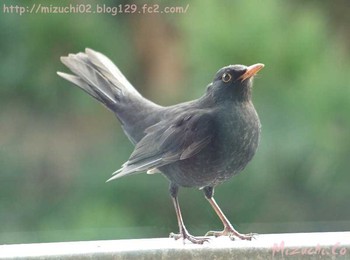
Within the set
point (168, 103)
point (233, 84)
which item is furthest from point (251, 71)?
point (168, 103)

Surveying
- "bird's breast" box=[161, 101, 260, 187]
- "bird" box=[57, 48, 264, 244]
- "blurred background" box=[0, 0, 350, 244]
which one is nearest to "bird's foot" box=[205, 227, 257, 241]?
"bird" box=[57, 48, 264, 244]

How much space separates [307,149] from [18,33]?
747 millimetres

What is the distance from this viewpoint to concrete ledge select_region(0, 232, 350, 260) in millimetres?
1523

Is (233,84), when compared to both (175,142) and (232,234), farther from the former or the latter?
(232,234)

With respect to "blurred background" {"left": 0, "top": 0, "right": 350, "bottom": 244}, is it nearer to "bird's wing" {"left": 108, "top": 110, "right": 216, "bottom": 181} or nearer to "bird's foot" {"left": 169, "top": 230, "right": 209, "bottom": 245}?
"bird's foot" {"left": 169, "top": 230, "right": 209, "bottom": 245}

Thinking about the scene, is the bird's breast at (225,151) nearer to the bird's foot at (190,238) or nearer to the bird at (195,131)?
the bird at (195,131)

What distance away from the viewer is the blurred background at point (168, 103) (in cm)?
205

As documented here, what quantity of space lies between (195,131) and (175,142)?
0.05 m

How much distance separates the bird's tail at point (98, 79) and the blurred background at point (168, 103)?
300 mm

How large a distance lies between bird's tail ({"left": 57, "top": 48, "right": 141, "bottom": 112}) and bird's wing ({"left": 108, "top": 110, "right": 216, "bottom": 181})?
138 millimetres

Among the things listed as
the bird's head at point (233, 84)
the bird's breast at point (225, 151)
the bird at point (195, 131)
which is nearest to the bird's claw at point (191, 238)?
the bird at point (195, 131)

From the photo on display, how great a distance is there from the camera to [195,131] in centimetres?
158

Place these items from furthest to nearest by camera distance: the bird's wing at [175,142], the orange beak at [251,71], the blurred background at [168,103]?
the blurred background at [168,103] < the bird's wing at [175,142] < the orange beak at [251,71]

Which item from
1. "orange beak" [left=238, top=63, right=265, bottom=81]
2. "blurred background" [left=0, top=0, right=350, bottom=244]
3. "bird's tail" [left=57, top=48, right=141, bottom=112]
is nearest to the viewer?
"orange beak" [left=238, top=63, right=265, bottom=81]
